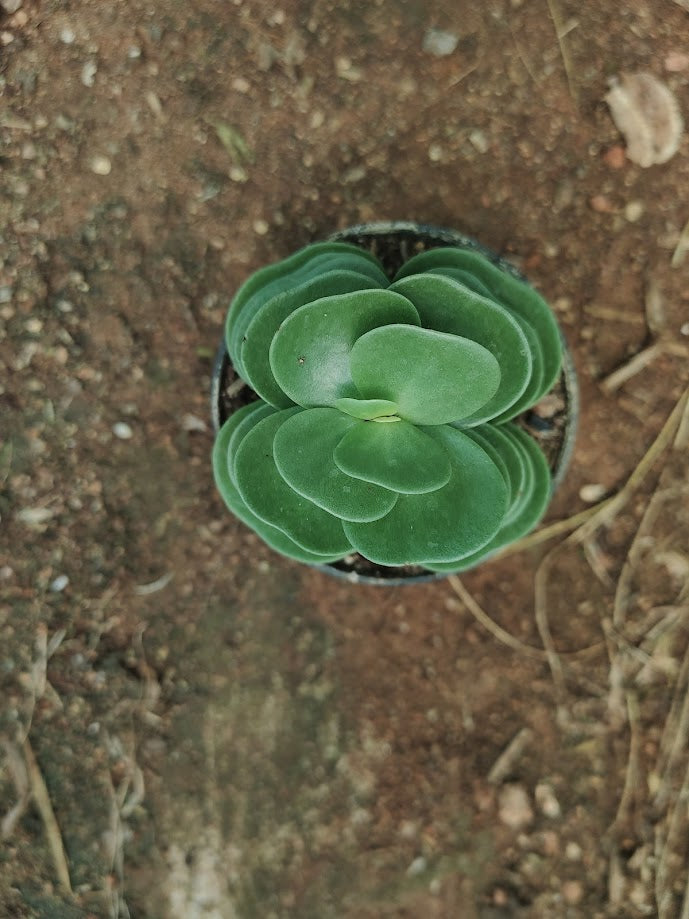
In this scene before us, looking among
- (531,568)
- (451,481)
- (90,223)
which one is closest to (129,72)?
(90,223)

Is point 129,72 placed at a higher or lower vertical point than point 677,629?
higher

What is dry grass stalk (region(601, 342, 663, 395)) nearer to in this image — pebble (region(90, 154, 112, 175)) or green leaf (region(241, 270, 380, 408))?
green leaf (region(241, 270, 380, 408))

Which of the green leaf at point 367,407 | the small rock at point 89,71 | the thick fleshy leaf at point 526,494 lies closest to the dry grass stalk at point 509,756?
the thick fleshy leaf at point 526,494

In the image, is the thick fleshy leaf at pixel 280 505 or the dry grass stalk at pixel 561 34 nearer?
the thick fleshy leaf at pixel 280 505

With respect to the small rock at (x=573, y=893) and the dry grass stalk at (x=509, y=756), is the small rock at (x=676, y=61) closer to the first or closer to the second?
the dry grass stalk at (x=509, y=756)

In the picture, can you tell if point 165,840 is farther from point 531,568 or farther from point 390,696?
point 531,568

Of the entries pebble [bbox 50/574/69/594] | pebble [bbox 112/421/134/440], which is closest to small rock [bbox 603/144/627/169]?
pebble [bbox 112/421/134/440]
